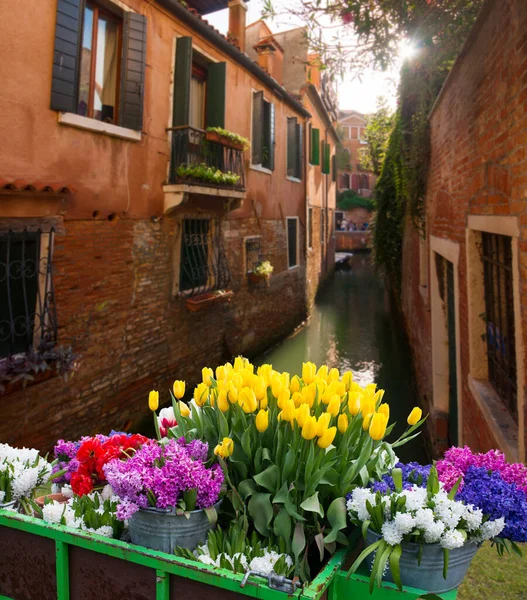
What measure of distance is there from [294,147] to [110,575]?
39.3ft

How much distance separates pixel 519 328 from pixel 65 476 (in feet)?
7.11

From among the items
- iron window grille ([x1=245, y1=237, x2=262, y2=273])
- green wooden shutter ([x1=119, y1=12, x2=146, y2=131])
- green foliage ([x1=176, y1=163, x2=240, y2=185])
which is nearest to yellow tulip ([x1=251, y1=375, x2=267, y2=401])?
green wooden shutter ([x1=119, y1=12, x2=146, y2=131])

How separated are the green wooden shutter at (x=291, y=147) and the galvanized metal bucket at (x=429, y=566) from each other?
11.4m

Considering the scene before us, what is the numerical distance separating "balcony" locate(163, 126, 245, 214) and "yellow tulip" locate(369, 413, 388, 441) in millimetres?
5453

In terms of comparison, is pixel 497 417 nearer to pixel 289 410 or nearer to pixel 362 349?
pixel 289 410

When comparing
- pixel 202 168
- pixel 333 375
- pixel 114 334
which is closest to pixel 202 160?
pixel 202 168

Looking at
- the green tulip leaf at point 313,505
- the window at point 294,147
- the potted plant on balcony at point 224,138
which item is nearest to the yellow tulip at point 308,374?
→ the green tulip leaf at point 313,505

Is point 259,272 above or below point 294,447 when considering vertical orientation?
above

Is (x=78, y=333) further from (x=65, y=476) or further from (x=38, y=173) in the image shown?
(x=65, y=476)

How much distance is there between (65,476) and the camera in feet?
5.81

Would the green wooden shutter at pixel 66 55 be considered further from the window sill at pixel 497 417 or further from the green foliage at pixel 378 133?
the green foliage at pixel 378 133

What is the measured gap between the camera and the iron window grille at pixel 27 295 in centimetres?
429

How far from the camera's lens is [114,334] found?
5652 mm

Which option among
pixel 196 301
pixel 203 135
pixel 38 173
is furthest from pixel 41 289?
pixel 203 135
